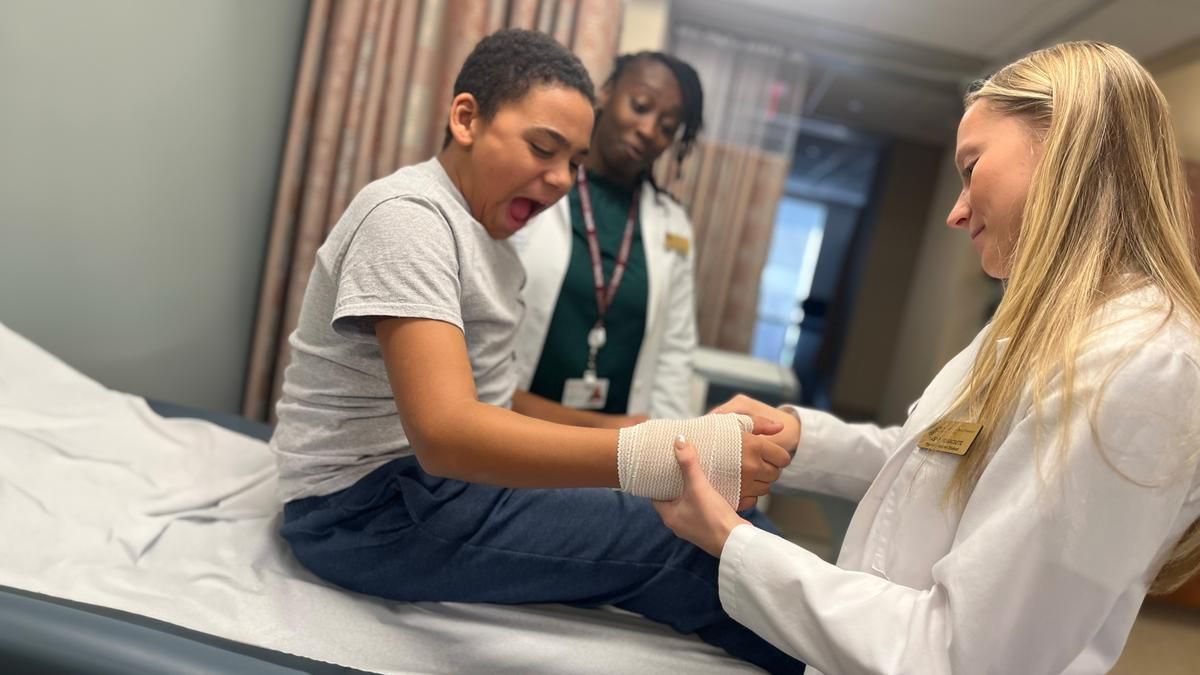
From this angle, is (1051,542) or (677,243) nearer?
(1051,542)

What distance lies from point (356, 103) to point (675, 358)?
127cm

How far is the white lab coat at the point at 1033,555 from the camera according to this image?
2.37ft

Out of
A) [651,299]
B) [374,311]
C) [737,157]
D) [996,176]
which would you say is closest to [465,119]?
[374,311]

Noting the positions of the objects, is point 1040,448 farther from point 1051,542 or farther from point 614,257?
point 614,257

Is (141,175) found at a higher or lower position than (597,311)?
higher

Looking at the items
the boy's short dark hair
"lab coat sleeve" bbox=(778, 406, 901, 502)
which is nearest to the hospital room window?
"lab coat sleeve" bbox=(778, 406, 901, 502)

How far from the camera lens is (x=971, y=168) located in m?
0.95

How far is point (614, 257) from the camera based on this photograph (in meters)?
2.10

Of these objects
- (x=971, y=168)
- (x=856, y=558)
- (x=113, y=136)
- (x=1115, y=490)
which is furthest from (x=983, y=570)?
(x=113, y=136)

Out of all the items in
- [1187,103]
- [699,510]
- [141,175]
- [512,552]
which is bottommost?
[512,552]

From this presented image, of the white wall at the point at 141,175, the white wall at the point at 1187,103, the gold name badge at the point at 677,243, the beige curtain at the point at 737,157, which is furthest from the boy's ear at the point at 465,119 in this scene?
the white wall at the point at 1187,103

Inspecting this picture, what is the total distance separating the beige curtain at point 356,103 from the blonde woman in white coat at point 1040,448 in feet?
6.18

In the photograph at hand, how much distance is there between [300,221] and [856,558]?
2100mm

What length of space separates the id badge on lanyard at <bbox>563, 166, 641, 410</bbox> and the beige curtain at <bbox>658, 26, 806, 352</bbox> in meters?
1.35
